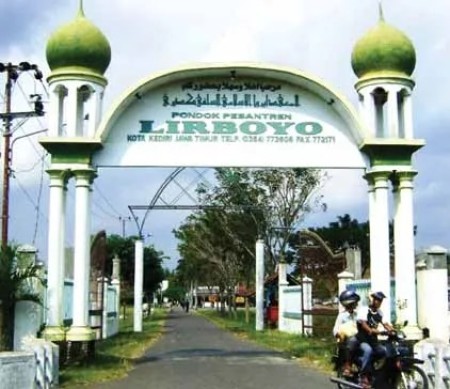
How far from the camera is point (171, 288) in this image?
13750cm

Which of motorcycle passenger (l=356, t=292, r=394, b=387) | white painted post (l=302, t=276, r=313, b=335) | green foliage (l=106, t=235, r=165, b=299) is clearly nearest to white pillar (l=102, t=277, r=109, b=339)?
white painted post (l=302, t=276, r=313, b=335)

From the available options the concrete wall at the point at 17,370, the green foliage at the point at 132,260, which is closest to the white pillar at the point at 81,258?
the concrete wall at the point at 17,370

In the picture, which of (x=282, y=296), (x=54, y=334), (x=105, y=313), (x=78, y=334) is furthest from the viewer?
(x=282, y=296)

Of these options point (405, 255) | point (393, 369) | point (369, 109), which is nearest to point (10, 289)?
point (393, 369)

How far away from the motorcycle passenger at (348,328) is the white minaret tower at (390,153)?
Result: 410 cm

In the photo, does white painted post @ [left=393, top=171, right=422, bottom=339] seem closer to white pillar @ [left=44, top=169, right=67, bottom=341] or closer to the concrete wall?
white pillar @ [left=44, top=169, right=67, bottom=341]

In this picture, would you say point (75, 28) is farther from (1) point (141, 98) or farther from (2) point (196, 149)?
(2) point (196, 149)

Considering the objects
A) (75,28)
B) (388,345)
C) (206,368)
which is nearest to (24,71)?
(75,28)

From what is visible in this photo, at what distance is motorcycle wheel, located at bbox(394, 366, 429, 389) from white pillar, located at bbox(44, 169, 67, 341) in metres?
7.17

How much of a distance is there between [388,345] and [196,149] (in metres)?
6.98

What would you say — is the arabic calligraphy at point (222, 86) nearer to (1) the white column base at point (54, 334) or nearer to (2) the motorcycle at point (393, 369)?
(1) the white column base at point (54, 334)

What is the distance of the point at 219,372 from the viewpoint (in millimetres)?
15359

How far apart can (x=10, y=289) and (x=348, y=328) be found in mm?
6197

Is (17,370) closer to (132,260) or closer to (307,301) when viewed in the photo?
(307,301)
